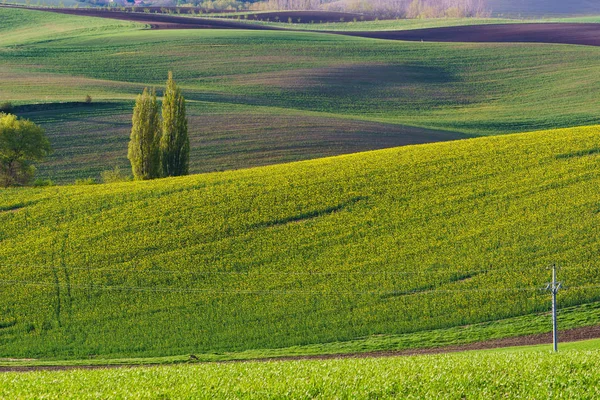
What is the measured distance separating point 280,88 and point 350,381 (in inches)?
3385

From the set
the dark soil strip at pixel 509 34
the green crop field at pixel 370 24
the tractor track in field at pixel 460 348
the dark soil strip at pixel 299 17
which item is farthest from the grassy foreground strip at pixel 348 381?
the dark soil strip at pixel 299 17

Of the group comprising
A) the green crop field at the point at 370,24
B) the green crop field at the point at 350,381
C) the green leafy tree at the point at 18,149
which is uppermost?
the green crop field at the point at 370,24

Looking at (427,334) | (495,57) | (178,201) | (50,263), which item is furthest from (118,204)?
(495,57)

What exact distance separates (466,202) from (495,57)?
260 feet

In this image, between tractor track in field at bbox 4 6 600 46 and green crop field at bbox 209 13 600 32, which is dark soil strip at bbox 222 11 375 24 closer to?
green crop field at bbox 209 13 600 32

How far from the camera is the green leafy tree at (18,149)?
65.2 meters

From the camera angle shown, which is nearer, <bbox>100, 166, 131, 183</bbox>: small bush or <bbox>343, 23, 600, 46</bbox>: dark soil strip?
<bbox>100, 166, 131, 183</bbox>: small bush

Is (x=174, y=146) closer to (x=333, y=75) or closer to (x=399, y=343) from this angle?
(x=399, y=343)

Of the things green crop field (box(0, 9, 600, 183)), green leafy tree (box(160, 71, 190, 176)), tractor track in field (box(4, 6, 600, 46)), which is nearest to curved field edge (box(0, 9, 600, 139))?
green crop field (box(0, 9, 600, 183))

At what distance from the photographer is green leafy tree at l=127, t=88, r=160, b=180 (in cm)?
6525

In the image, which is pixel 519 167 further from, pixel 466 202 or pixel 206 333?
pixel 206 333

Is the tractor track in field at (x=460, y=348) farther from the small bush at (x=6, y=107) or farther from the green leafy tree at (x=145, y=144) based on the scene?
the small bush at (x=6, y=107)

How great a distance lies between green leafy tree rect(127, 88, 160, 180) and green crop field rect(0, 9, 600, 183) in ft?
17.0

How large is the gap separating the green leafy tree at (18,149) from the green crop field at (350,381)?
47.2 meters
